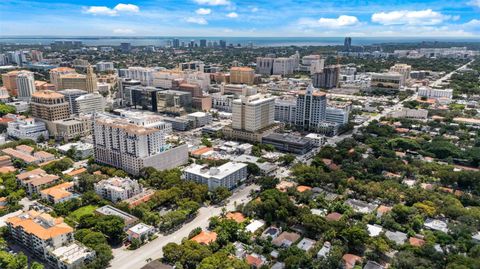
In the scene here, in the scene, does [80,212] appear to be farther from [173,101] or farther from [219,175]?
[173,101]

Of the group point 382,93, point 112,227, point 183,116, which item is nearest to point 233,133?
point 183,116

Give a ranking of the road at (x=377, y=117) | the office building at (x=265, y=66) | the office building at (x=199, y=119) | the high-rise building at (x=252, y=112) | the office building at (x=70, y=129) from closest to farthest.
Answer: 1. the high-rise building at (x=252, y=112)
2. the office building at (x=70, y=129)
3. the road at (x=377, y=117)
4. the office building at (x=199, y=119)
5. the office building at (x=265, y=66)

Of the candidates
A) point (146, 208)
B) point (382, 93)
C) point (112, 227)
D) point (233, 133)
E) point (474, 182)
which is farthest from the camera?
point (382, 93)

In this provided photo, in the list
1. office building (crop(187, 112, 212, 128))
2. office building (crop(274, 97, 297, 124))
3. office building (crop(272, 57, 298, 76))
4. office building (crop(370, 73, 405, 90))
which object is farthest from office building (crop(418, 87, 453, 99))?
office building (crop(187, 112, 212, 128))

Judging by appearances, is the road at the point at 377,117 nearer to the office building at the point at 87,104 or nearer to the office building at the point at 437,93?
the office building at the point at 437,93

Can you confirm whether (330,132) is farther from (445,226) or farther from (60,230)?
(60,230)

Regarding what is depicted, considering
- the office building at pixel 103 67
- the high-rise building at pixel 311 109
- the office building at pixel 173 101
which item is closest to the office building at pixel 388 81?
the high-rise building at pixel 311 109

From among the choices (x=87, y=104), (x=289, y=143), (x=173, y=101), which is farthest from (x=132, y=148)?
(x=87, y=104)
